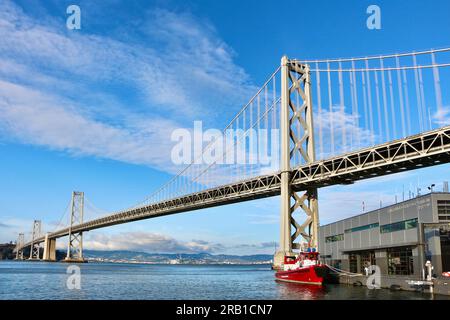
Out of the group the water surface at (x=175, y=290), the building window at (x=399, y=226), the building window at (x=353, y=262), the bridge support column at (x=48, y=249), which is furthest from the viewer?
the bridge support column at (x=48, y=249)

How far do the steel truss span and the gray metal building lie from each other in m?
5.34

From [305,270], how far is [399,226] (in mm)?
10525

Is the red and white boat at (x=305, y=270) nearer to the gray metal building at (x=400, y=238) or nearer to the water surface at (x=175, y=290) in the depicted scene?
the water surface at (x=175, y=290)

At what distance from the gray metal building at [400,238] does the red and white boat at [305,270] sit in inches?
240

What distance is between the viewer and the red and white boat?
155ft

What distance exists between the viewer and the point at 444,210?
4022cm

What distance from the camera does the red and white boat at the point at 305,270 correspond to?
47312 mm

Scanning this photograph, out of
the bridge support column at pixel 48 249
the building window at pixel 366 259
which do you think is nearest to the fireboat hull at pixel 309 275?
the building window at pixel 366 259

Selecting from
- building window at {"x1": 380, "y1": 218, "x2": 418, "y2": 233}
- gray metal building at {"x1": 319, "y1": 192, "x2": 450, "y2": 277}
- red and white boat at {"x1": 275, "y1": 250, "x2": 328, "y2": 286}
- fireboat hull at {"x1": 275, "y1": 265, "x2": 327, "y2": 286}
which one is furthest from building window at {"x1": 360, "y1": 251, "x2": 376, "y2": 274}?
fireboat hull at {"x1": 275, "y1": 265, "x2": 327, "y2": 286}

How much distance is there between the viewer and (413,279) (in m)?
39.4

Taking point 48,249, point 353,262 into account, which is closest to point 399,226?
point 353,262
